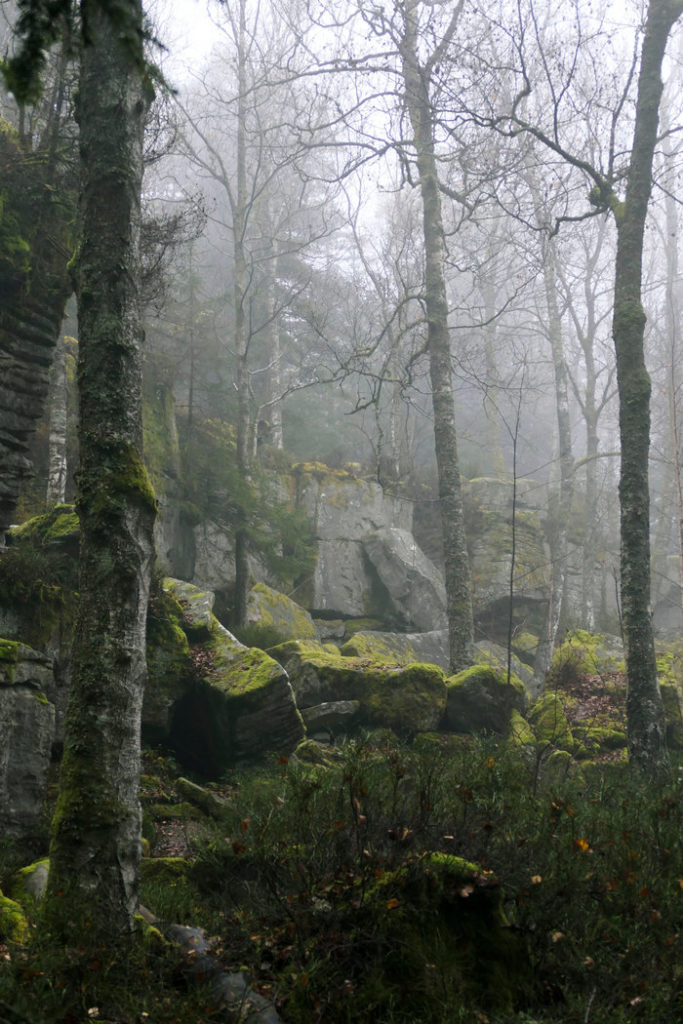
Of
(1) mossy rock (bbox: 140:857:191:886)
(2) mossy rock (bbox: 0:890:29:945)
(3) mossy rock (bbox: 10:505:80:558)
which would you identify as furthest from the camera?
(3) mossy rock (bbox: 10:505:80:558)

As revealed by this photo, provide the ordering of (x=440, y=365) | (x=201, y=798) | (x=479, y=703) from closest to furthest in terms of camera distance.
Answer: (x=201, y=798) → (x=479, y=703) → (x=440, y=365)

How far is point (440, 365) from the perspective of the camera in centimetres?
1334

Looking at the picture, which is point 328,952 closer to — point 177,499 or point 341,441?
point 177,499

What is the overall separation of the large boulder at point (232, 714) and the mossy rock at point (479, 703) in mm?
2344

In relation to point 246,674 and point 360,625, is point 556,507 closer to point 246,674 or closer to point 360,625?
point 360,625

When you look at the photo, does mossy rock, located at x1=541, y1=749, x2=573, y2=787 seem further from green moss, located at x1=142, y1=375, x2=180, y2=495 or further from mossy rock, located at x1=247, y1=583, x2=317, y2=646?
green moss, located at x1=142, y1=375, x2=180, y2=495

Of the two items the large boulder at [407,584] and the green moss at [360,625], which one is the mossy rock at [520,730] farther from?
the large boulder at [407,584]

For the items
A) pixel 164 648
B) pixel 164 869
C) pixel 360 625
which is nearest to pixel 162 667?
pixel 164 648

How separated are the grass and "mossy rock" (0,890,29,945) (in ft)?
1.83

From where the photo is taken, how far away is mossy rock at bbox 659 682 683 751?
35.1 feet

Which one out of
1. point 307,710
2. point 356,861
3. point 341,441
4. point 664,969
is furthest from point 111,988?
point 341,441

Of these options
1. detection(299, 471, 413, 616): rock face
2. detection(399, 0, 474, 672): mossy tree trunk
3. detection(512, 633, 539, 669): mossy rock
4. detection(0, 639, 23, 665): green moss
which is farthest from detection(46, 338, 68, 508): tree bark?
detection(512, 633, 539, 669): mossy rock

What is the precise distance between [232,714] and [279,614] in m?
5.95

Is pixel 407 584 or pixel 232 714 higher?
pixel 407 584
